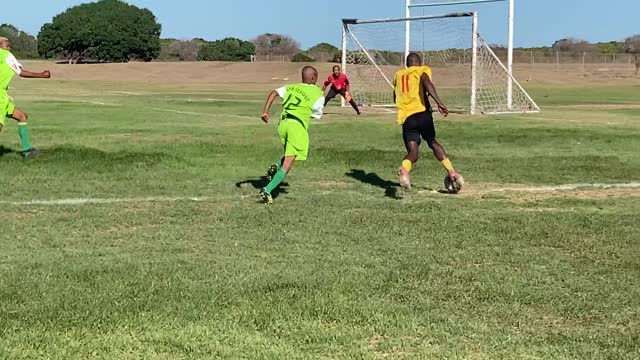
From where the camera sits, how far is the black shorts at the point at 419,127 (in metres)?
10.8

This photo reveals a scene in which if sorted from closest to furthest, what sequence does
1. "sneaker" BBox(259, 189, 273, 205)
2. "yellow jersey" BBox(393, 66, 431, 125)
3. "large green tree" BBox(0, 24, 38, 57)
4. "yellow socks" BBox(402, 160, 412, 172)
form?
"sneaker" BBox(259, 189, 273, 205), "yellow socks" BBox(402, 160, 412, 172), "yellow jersey" BBox(393, 66, 431, 125), "large green tree" BBox(0, 24, 38, 57)

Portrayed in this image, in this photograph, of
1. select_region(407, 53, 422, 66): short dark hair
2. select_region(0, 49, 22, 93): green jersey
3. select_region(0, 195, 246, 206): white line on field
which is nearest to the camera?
select_region(0, 195, 246, 206): white line on field

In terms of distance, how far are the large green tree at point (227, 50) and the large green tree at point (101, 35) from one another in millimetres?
9119

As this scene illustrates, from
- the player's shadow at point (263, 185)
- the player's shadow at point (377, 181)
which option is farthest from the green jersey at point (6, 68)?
the player's shadow at point (377, 181)

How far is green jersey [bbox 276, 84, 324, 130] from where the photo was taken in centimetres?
1005

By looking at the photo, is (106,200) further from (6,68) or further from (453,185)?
(453,185)

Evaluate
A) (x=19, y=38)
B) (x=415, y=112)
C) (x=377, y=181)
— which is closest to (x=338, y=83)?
(x=377, y=181)

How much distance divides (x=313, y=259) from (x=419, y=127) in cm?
431

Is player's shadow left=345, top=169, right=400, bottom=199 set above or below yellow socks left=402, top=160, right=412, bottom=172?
below

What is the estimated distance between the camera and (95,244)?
7.47 meters

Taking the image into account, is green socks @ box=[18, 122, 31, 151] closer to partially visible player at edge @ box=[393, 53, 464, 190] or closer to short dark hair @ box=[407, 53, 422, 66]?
partially visible player at edge @ box=[393, 53, 464, 190]

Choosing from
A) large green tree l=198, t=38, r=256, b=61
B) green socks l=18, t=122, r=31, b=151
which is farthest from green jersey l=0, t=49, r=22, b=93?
large green tree l=198, t=38, r=256, b=61

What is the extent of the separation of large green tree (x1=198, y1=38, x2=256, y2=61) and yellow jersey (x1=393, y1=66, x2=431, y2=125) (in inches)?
4106

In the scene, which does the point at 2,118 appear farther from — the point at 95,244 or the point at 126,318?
the point at 126,318
